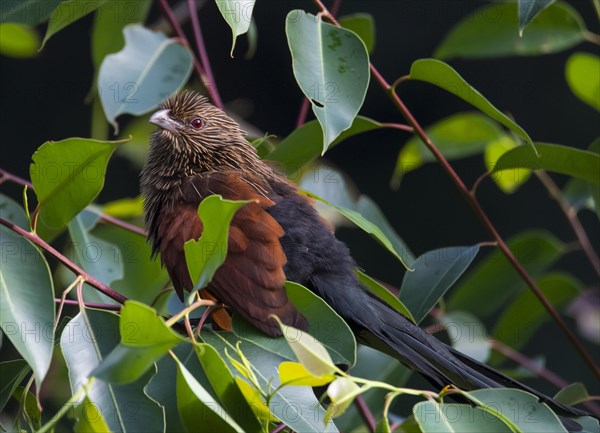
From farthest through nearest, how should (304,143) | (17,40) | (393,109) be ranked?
(393,109) < (17,40) < (304,143)

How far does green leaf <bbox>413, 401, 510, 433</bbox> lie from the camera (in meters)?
1.71

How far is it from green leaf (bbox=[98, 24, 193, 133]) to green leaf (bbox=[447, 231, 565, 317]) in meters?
1.38

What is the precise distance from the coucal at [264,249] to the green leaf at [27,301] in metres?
0.55

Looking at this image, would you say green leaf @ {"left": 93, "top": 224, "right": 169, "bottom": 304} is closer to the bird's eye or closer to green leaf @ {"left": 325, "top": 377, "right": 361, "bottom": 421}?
the bird's eye

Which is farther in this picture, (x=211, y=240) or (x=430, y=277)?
(x=430, y=277)

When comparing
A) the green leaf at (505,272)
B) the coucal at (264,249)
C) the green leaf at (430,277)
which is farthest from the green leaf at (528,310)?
the coucal at (264,249)

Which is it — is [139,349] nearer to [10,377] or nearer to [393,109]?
[10,377]

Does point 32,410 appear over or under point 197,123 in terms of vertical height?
under

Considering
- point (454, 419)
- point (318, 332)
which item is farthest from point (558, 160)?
point (454, 419)

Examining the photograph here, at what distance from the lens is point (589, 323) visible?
169 inches

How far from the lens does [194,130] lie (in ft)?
10.8

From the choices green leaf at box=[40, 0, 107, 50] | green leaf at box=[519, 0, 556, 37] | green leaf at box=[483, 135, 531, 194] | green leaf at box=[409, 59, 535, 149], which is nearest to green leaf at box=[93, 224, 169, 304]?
green leaf at box=[40, 0, 107, 50]

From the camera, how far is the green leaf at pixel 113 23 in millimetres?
3047

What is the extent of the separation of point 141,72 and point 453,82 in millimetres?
1057
